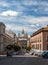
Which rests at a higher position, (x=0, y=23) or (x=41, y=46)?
(x=0, y=23)

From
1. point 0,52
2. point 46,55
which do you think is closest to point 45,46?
point 0,52

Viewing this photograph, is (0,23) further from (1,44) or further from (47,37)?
(47,37)

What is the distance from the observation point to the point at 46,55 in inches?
2608

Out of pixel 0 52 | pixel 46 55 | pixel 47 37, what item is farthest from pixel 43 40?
pixel 46 55

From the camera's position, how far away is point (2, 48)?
97.8 meters

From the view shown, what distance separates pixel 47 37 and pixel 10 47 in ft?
92.5

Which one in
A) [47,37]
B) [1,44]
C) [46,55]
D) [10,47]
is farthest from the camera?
[10,47]

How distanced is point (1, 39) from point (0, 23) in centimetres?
696

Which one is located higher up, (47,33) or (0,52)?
(47,33)

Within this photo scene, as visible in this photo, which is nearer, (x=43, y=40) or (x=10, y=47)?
(x=43, y=40)

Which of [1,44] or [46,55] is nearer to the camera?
[46,55]

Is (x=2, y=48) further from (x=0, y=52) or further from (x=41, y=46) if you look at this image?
(x=41, y=46)

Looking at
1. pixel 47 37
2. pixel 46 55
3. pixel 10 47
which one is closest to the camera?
pixel 46 55

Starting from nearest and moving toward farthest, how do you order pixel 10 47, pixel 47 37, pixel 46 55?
pixel 46 55 → pixel 47 37 → pixel 10 47
